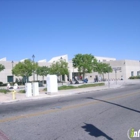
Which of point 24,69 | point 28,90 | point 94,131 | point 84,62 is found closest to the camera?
point 94,131

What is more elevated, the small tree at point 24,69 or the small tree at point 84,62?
the small tree at point 84,62

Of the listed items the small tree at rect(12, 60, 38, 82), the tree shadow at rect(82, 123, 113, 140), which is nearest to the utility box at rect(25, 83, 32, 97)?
the tree shadow at rect(82, 123, 113, 140)

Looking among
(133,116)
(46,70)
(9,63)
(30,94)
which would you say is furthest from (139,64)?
(133,116)

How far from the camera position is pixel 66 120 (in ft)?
25.8

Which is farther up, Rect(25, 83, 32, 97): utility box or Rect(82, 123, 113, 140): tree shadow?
Rect(25, 83, 32, 97): utility box

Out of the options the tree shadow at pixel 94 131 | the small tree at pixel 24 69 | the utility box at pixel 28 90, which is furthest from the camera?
the small tree at pixel 24 69

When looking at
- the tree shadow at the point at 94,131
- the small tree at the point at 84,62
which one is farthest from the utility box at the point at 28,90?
the small tree at the point at 84,62

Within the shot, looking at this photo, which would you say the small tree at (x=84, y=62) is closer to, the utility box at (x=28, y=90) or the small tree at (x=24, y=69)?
the small tree at (x=24, y=69)

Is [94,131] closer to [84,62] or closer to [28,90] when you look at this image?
[28,90]

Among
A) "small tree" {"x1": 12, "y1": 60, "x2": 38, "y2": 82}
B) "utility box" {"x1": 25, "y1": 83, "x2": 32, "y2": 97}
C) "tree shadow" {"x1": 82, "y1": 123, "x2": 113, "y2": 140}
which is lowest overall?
"tree shadow" {"x1": 82, "y1": 123, "x2": 113, "y2": 140}

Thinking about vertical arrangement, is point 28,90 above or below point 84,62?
below

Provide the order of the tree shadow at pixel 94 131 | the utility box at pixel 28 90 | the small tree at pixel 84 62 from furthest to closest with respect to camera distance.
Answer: the small tree at pixel 84 62
the utility box at pixel 28 90
the tree shadow at pixel 94 131

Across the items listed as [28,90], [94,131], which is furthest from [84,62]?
[94,131]

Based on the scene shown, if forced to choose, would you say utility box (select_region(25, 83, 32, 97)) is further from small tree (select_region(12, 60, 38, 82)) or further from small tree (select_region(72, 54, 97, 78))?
small tree (select_region(72, 54, 97, 78))
